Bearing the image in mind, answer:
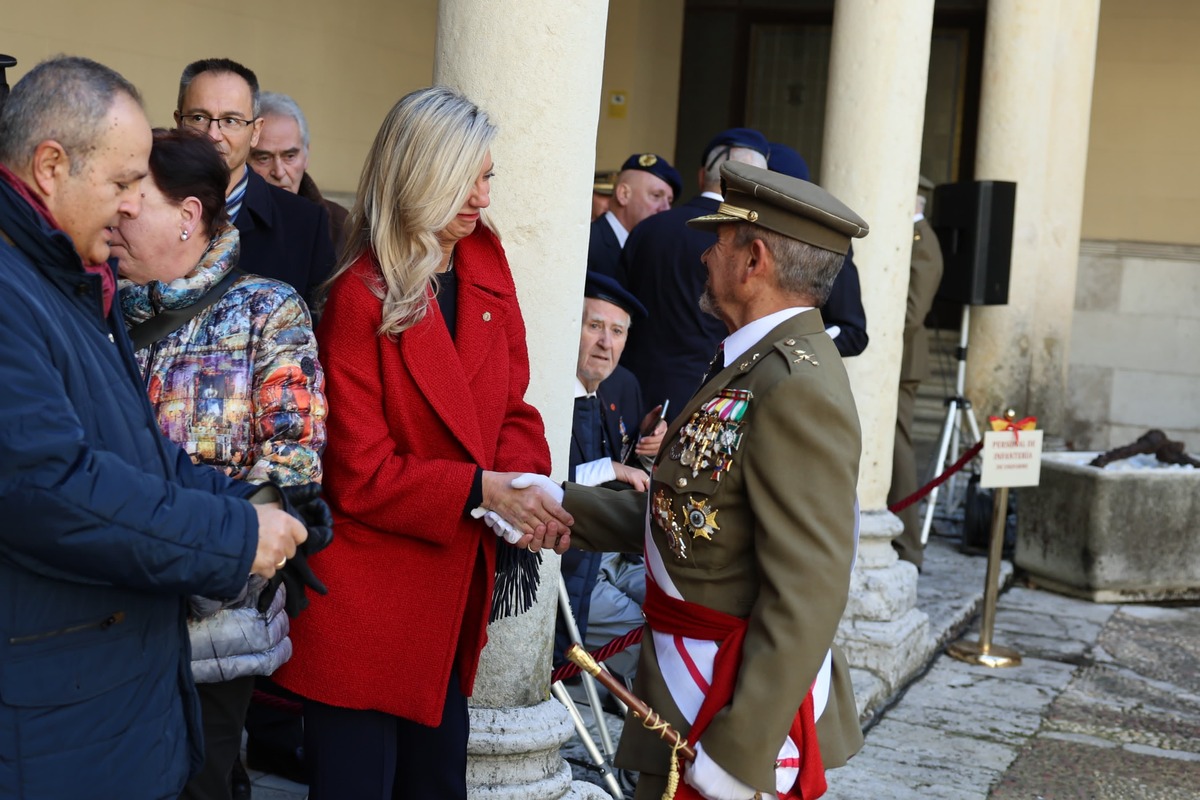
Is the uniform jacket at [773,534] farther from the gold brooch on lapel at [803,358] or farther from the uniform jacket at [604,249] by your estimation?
the uniform jacket at [604,249]

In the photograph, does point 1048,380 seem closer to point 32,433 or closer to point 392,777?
point 392,777

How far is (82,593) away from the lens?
1981 mm

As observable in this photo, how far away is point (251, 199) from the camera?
11.7 feet

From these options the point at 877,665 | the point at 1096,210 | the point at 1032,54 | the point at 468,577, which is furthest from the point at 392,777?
the point at 1096,210

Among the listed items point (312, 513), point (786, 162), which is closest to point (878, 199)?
point (786, 162)

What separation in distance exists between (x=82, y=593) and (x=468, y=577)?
900 mm

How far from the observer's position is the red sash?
2428 millimetres

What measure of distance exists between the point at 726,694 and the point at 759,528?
0.94 ft

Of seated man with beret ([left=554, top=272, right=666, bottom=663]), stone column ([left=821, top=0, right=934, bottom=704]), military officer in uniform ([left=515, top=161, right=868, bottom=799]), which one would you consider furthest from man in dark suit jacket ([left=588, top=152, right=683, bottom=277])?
military officer in uniform ([left=515, top=161, right=868, bottom=799])

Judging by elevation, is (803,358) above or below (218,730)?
above

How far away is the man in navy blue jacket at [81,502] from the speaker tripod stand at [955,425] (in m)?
6.36

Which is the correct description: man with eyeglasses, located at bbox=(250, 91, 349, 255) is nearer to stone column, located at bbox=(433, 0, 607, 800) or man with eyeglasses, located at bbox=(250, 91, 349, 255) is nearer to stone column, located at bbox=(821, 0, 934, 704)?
stone column, located at bbox=(433, 0, 607, 800)

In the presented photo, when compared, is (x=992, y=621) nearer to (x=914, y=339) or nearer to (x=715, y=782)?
(x=914, y=339)

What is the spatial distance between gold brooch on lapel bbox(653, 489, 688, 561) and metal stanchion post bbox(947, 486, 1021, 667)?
4.02 meters
